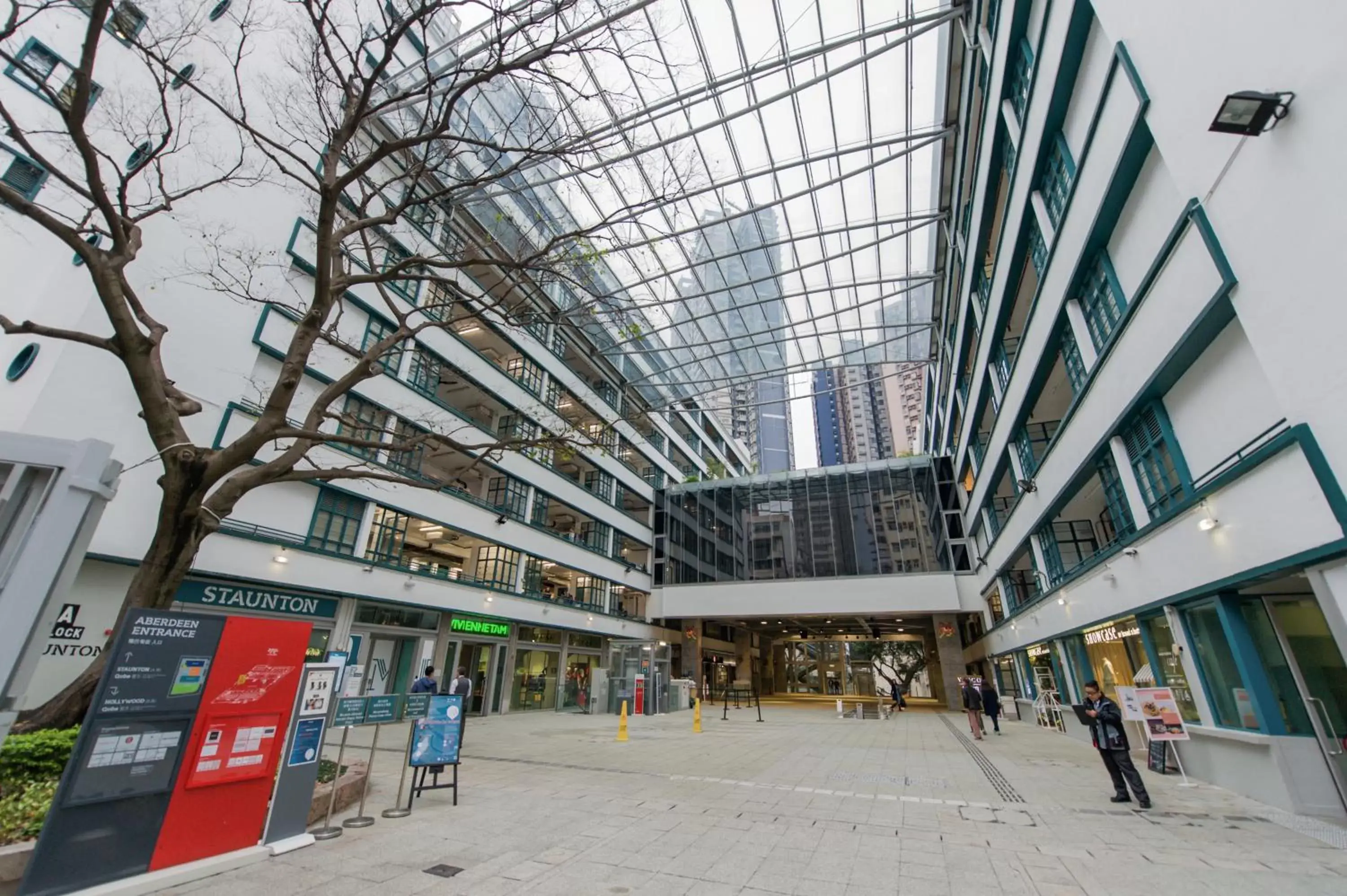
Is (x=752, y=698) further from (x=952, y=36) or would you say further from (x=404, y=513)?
(x=952, y=36)

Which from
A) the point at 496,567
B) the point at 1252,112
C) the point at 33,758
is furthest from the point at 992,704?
Answer: the point at 33,758

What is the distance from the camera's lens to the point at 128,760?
434 centimetres

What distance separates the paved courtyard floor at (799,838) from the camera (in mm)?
4516

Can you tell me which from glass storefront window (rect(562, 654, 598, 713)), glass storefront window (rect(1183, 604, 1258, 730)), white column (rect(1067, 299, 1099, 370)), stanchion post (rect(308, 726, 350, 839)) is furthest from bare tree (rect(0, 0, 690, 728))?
glass storefront window (rect(562, 654, 598, 713))

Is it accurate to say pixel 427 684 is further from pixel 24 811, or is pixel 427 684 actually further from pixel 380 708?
pixel 24 811

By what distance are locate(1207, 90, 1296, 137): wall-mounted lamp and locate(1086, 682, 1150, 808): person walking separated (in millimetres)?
6367

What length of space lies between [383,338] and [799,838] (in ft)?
59.3

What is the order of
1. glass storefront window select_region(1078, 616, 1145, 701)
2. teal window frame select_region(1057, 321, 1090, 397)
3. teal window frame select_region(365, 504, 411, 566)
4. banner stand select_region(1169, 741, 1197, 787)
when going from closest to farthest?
banner stand select_region(1169, 741, 1197, 787) → glass storefront window select_region(1078, 616, 1145, 701) → teal window frame select_region(1057, 321, 1090, 397) → teal window frame select_region(365, 504, 411, 566)

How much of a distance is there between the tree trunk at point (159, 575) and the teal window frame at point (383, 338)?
1154 cm

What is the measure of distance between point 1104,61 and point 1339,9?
498cm

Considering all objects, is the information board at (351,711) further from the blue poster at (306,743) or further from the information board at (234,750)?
the information board at (234,750)

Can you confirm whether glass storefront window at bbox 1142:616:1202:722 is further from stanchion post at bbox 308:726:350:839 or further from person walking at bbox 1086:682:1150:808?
stanchion post at bbox 308:726:350:839

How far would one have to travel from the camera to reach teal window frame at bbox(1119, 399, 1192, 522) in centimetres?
827

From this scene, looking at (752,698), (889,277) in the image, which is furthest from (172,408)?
(752,698)
